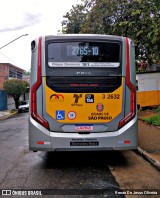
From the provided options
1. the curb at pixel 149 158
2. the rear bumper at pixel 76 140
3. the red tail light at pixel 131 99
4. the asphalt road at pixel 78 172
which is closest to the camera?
the asphalt road at pixel 78 172

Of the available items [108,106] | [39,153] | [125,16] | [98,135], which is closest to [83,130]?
[98,135]

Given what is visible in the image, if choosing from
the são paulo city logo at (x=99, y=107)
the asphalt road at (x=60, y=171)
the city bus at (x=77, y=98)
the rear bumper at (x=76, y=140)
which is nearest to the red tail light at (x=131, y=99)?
the city bus at (x=77, y=98)

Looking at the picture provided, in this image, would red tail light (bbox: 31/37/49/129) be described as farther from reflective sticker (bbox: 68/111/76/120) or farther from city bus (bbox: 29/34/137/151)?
reflective sticker (bbox: 68/111/76/120)

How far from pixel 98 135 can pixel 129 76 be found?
1547 millimetres

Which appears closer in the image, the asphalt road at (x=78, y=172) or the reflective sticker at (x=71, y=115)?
the asphalt road at (x=78, y=172)

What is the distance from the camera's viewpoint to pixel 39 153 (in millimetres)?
9062

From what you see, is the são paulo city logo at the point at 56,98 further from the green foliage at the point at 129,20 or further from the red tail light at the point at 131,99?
the green foliage at the point at 129,20

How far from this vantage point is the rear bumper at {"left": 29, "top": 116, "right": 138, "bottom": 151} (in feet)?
22.4

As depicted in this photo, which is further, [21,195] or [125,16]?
[125,16]

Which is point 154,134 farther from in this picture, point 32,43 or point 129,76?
point 32,43

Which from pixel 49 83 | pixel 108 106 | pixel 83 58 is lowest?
pixel 108 106

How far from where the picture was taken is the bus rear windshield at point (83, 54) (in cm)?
691

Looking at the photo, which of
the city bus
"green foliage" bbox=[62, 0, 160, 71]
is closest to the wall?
"green foliage" bbox=[62, 0, 160, 71]

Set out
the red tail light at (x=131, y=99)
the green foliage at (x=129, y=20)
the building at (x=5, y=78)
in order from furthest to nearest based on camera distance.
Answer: the building at (x=5, y=78), the green foliage at (x=129, y=20), the red tail light at (x=131, y=99)
